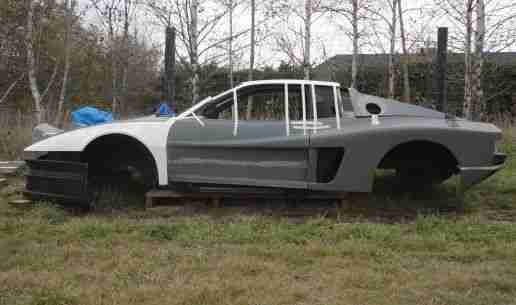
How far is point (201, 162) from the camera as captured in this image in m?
5.64

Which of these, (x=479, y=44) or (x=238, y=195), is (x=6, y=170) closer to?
(x=238, y=195)

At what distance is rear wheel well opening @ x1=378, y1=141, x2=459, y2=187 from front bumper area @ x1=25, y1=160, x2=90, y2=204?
360 cm

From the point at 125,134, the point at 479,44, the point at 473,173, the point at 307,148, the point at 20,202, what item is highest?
the point at 479,44

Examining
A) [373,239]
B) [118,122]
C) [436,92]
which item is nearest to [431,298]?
[373,239]

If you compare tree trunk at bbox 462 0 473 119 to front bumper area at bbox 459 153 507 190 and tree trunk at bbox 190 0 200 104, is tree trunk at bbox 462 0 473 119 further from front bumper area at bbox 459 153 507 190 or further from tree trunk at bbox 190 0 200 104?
tree trunk at bbox 190 0 200 104

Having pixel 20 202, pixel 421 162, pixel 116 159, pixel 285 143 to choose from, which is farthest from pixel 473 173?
pixel 20 202

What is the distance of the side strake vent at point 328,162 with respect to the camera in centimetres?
559

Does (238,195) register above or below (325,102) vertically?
below

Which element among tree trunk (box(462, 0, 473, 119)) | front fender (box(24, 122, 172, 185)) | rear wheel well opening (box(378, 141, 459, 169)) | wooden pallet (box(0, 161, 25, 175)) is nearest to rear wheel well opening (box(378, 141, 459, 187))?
rear wheel well opening (box(378, 141, 459, 169))

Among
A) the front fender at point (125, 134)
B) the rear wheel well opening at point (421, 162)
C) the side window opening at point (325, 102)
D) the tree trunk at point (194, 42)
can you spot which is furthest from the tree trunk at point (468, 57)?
the front fender at point (125, 134)

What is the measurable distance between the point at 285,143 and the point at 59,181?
2.63 metres

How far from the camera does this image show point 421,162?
20.6ft

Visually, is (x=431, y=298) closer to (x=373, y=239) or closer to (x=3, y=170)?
(x=373, y=239)

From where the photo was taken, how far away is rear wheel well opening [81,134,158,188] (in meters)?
5.95
